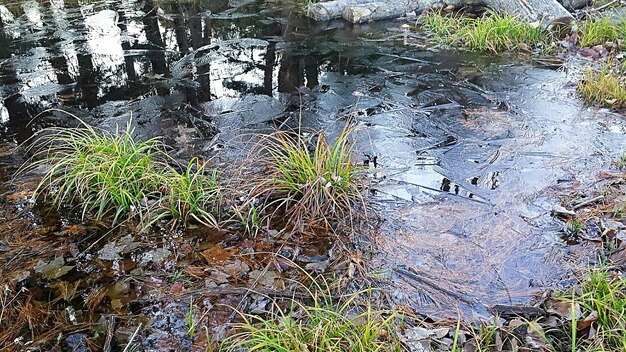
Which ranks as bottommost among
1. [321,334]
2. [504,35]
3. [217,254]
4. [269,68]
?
[217,254]

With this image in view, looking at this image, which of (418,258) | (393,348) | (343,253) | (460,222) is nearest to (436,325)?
(393,348)

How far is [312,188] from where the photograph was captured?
339 cm

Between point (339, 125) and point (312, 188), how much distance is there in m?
1.61

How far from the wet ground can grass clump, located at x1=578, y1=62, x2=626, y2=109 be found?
0.15 m

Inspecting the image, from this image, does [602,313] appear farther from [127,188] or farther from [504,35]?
[504,35]

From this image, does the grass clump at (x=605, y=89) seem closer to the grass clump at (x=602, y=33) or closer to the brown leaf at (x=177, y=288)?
the grass clump at (x=602, y=33)

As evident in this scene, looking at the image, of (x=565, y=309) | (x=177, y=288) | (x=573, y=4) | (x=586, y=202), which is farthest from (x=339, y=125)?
(x=573, y=4)

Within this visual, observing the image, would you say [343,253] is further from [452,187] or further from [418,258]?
[452,187]

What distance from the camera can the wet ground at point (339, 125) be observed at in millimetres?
2889

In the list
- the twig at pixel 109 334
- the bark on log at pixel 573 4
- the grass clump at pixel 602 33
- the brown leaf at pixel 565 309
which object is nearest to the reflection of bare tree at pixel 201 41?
the twig at pixel 109 334

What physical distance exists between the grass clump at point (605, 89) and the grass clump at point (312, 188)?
302 cm

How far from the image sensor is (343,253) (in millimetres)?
3074

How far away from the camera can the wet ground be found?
2.89 meters

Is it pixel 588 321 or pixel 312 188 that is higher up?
pixel 312 188
